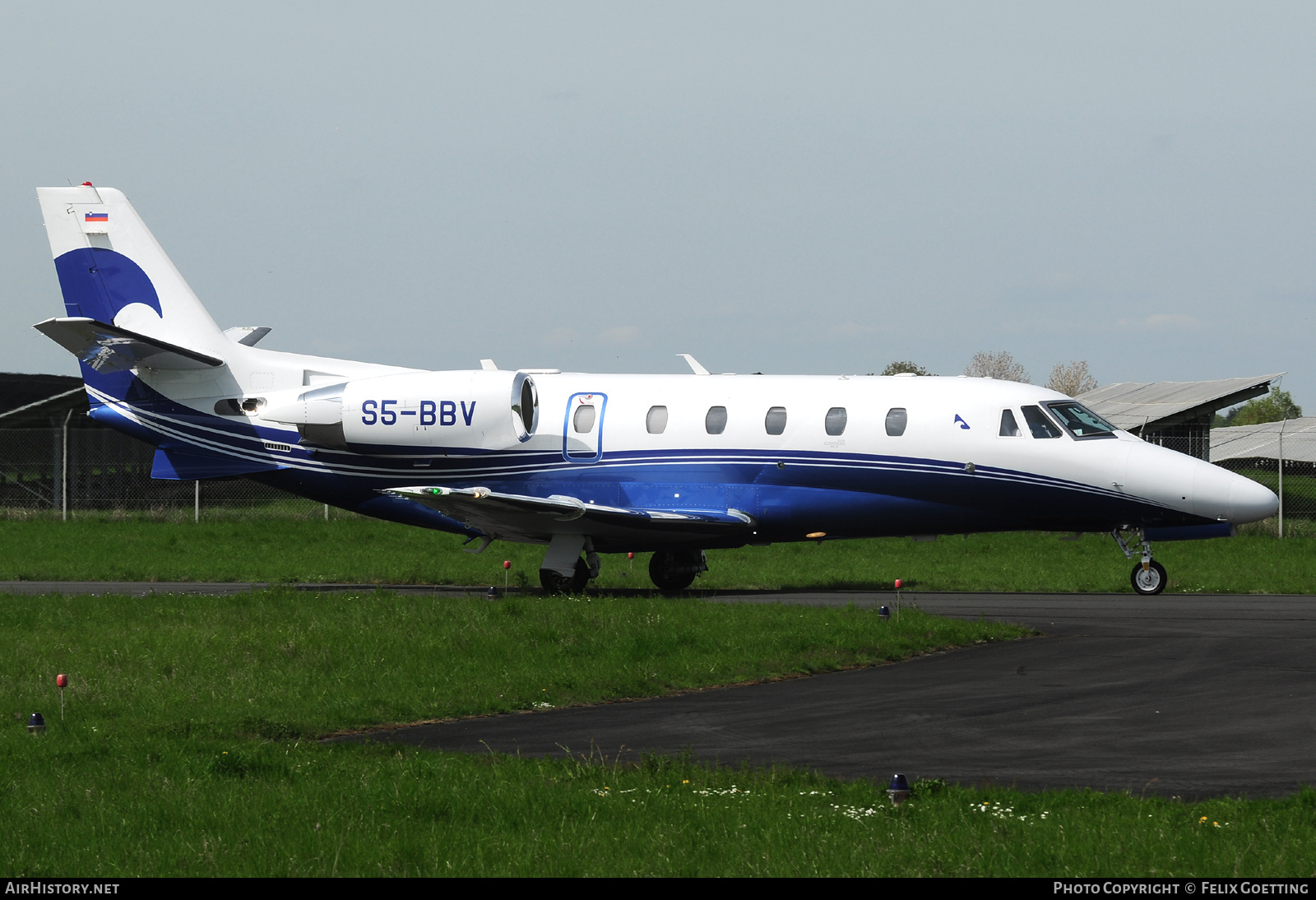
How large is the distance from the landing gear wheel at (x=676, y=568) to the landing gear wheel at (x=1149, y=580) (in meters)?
6.96

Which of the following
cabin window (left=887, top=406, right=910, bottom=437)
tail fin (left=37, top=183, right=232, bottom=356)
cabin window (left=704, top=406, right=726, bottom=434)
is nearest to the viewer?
cabin window (left=887, top=406, right=910, bottom=437)

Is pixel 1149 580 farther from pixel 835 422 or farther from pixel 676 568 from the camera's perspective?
pixel 676 568

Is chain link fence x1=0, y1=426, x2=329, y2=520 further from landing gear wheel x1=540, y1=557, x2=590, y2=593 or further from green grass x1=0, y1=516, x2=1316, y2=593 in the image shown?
landing gear wheel x1=540, y1=557, x2=590, y2=593

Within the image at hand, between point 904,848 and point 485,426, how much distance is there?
52.3 ft

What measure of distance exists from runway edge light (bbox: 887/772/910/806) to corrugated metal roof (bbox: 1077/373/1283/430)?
36.0m

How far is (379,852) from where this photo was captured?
22.9ft

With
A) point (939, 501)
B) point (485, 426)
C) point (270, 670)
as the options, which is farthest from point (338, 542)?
point (270, 670)

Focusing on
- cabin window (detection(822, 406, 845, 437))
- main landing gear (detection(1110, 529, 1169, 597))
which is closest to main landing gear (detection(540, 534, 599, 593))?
cabin window (detection(822, 406, 845, 437))

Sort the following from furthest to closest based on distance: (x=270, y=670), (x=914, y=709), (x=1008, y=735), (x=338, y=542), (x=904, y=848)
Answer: (x=338, y=542), (x=270, y=670), (x=914, y=709), (x=1008, y=735), (x=904, y=848)

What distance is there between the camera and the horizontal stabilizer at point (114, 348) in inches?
837

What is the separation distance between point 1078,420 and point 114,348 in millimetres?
15283

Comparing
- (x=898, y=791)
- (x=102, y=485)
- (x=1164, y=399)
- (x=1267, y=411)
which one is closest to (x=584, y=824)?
(x=898, y=791)

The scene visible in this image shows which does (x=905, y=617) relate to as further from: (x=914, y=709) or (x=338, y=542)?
(x=338, y=542)

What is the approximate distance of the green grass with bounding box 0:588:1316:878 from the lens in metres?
6.77
